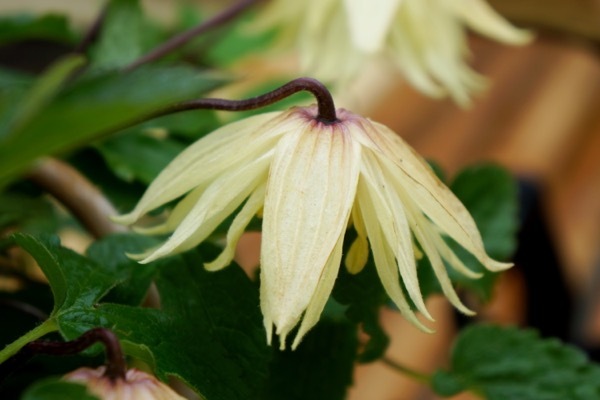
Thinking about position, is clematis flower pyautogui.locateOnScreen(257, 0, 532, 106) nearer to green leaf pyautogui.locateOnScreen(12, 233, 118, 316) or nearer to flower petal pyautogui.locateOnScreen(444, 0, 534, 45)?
flower petal pyautogui.locateOnScreen(444, 0, 534, 45)

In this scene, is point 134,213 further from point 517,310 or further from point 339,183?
point 517,310

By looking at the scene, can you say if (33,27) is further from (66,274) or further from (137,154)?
(66,274)

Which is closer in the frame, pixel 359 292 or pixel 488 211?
pixel 359 292

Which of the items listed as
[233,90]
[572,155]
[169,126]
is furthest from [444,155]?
[169,126]

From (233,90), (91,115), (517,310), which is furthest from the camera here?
(517,310)

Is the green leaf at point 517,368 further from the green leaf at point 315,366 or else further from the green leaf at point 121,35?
the green leaf at point 121,35

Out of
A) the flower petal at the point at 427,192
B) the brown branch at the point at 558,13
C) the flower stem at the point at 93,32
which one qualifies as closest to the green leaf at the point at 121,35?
the flower stem at the point at 93,32

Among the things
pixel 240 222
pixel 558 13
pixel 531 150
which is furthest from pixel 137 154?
pixel 531 150
